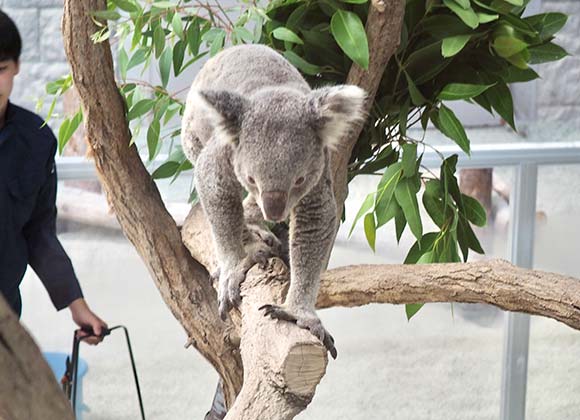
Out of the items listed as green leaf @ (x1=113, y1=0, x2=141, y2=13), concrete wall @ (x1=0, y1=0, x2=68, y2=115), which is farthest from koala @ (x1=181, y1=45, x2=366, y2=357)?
concrete wall @ (x1=0, y1=0, x2=68, y2=115)

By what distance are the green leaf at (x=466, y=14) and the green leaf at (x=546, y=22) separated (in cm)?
26

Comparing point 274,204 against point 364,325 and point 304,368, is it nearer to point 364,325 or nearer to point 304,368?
point 304,368

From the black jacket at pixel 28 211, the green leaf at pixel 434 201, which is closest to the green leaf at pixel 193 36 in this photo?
the black jacket at pixel 28 211

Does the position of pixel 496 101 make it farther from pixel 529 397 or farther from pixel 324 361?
pixel 529 397

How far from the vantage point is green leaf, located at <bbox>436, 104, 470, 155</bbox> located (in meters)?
1.81

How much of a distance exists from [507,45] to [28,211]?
1.10 m

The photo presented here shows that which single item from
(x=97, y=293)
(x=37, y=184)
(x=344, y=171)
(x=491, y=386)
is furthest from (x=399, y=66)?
(x=491, y=386)

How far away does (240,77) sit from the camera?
1.69 meters

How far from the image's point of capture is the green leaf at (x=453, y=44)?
1667mm

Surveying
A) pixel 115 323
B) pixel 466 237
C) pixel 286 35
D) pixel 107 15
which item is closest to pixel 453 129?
pixel 466 237

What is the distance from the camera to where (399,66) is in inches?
72.4

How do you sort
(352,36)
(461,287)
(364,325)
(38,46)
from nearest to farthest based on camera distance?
(461,287), (352,36), (364,325), (38,46)

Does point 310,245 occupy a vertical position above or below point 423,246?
above

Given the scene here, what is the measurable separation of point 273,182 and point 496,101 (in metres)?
0.80
